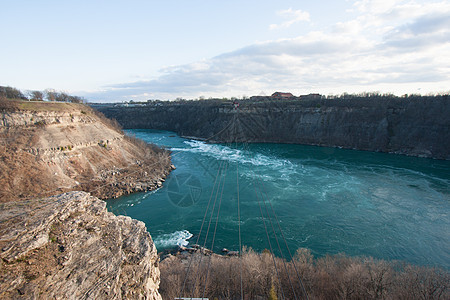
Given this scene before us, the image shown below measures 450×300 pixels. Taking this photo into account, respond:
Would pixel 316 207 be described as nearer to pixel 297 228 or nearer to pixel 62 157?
pixel 297 228

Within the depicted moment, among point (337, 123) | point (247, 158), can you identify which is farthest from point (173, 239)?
point (337, 123)

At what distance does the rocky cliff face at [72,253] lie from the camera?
10.7 ft

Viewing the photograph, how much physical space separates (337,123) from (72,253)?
143 feet

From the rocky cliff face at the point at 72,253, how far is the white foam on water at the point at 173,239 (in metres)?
7.16

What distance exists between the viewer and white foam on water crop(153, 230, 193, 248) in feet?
38.9

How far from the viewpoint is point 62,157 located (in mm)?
17797

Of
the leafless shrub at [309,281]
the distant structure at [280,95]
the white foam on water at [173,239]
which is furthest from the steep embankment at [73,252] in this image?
the distant structure at [280,95]

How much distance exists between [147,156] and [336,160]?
24109 mm

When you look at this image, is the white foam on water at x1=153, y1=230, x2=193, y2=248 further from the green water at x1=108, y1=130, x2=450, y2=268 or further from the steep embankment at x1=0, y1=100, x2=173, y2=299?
the steep embankment at x1=0, y1=100, x2=173, y2=299

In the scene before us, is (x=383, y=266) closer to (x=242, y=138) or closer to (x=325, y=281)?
(x=325, y=281)

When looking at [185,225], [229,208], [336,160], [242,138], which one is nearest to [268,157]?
[336,160]

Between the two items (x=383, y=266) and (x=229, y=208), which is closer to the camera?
(x=383, y=266)

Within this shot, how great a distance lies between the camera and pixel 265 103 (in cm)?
4966

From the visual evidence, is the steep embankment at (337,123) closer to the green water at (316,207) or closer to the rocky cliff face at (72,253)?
the green water at (316,207)
